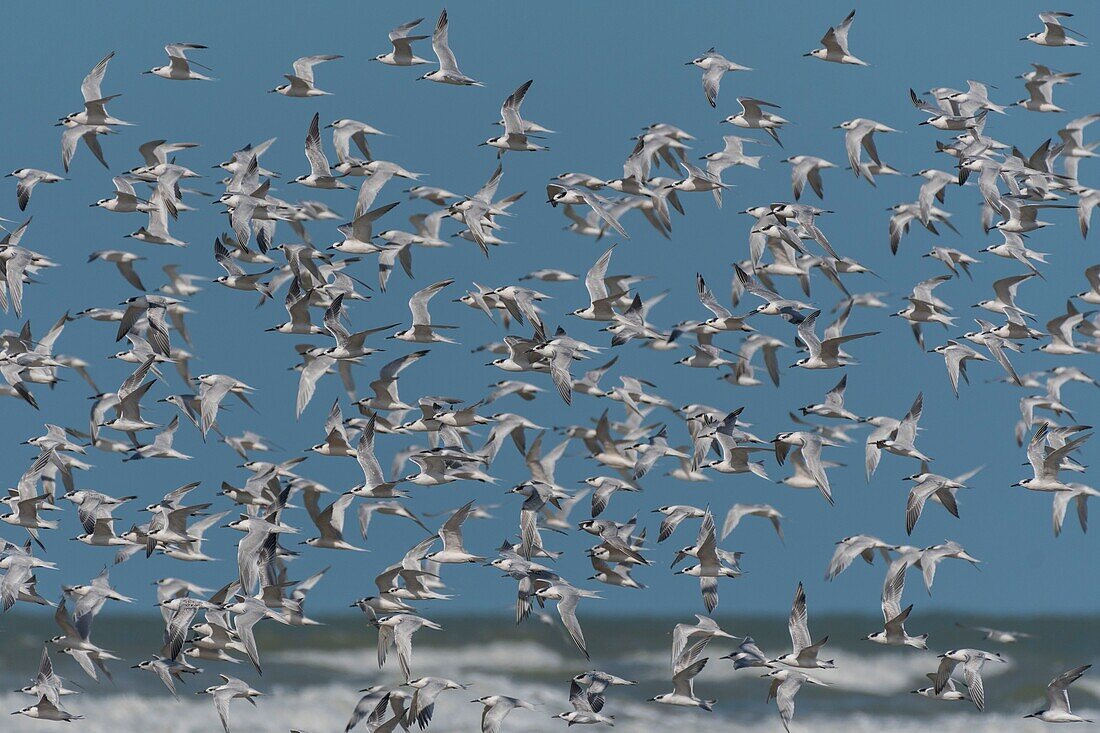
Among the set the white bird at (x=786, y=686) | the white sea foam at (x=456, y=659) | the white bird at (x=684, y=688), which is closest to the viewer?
the white bird at (x=684, y=688)

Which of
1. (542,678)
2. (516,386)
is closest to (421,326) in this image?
(516,386)

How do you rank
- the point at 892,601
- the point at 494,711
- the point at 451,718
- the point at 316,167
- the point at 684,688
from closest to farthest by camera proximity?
the point at 494,711, the point at 684,688, the point at 892,601, the point at 316,167, the point at 451,718

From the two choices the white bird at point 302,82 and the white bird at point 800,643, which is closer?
the white bird at point 800,643

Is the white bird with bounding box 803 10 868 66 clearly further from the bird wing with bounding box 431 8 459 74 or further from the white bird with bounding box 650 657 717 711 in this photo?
the white bird with bounding box 650 657 717 711

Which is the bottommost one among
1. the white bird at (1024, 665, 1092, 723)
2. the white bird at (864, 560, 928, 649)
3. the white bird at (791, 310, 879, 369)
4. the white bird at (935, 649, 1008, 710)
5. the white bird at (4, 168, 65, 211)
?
the white bird at (1024, 665, 1092, 723)

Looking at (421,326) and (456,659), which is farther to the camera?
(456,659)

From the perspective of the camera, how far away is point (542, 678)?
32.9 m

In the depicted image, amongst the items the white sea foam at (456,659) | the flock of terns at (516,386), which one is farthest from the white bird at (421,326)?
the white sea foam at (456,659)

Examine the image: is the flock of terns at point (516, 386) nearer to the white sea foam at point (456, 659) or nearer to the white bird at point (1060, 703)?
the white bird at point (1060, 703)

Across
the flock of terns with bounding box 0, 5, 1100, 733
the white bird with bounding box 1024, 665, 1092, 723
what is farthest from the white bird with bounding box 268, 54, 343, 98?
the white bird with bounding box 1024, 665, 1092, 723

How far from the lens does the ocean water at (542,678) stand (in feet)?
93.0

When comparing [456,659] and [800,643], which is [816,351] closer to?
[800,643]

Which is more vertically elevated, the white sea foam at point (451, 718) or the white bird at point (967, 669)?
the white bird at point (967, 669)

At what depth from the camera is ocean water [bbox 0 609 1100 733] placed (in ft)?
93.0
